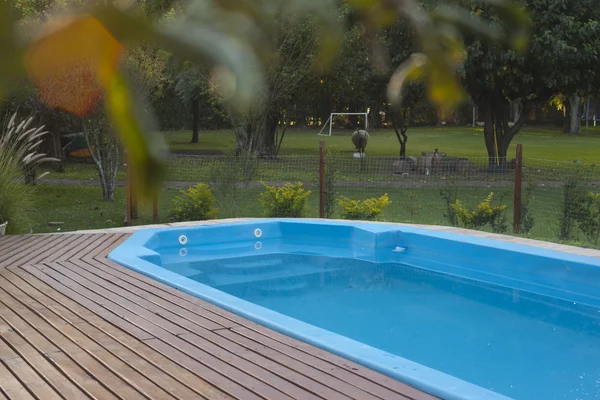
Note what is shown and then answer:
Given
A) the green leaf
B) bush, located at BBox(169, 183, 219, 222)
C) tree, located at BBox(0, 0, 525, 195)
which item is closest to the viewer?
tree, located at BBox(0, 0, 525, 195)

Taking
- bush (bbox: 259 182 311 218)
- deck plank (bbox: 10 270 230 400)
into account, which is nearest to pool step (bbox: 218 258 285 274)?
bush (bbox: 259 182 311 218)

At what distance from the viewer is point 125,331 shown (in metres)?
4.09

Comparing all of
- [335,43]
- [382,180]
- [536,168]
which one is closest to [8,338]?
[335,43]

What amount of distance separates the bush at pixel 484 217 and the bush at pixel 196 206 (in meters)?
3.08

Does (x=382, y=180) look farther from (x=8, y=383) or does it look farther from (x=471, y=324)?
(x=8, y=383)

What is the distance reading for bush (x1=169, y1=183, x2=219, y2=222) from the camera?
9.40m

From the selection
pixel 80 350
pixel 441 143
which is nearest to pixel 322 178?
pixel 80 350

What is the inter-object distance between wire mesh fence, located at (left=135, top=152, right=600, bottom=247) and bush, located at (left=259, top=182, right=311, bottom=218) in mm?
417

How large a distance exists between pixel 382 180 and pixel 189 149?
30.4 ft

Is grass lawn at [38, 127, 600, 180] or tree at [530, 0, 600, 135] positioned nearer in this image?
tree at [530, 0, 600, 135]

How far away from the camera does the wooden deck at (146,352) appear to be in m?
3.12

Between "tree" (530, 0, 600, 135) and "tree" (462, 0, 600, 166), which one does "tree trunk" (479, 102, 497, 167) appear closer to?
"tree" (462, 0, 600, 166)

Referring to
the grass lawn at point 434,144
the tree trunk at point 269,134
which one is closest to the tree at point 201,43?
the grass lawn at point 434,144

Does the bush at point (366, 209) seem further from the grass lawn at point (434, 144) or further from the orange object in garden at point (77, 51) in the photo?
the orange object in garden at point (77, 51)
